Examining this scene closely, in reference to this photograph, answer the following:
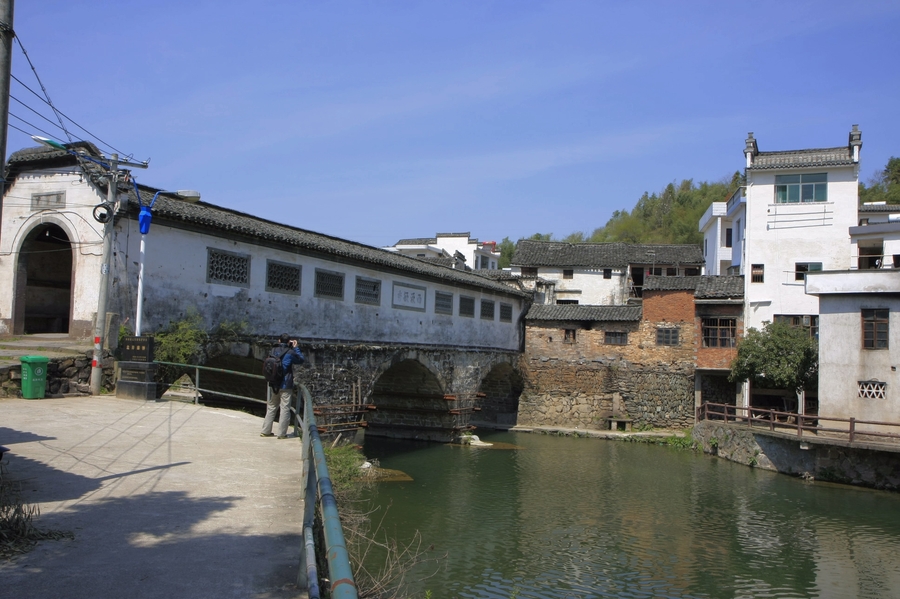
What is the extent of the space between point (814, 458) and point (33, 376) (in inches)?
765

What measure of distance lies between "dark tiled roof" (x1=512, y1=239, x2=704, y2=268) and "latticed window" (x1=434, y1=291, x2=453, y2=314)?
496 inches

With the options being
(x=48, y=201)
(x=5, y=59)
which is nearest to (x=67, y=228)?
(x=48, y=201)

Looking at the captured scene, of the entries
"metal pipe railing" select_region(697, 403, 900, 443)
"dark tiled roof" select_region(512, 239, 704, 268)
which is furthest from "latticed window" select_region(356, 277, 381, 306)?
"dark tiled roof" select_region(512, 239, 704, 268)

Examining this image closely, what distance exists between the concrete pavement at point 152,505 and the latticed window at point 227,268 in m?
5.64

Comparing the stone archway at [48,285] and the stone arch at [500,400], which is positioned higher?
the stone archway at [48,285]

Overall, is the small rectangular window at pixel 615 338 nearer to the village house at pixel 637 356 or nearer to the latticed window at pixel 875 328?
the village house at pixel 637 356

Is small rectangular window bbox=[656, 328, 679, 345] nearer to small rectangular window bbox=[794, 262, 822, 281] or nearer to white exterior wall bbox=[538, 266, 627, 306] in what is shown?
small rectangular window bbox=[794, 262, 822, 281]

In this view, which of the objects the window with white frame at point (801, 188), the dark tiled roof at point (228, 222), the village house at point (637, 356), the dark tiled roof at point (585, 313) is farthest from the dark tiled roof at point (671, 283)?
the dark tiled roof at point (228, 222)

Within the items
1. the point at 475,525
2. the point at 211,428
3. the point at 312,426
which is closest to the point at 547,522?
the point at 475,525

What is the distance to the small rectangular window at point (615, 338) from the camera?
2850cm

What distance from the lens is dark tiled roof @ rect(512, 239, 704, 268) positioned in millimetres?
36281

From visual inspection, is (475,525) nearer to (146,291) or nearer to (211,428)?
(211,428)

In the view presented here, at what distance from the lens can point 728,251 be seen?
34.5 meters

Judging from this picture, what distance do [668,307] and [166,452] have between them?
23.0 m
